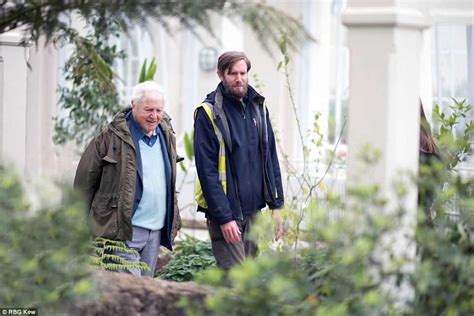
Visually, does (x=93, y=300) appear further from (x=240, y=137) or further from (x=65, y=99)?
(x=65, y=99)

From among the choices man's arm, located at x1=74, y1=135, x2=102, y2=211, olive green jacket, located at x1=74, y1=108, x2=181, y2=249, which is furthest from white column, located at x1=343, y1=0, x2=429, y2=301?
man's arm, located at x1=74, y1=135, x2=102, y2=211

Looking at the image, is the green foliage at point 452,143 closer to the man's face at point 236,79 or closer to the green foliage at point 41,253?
the man's face at point 236,79

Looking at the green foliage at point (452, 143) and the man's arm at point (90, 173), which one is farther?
the man's arm at point (90, 173)

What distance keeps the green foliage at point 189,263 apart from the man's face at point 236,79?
1171mm

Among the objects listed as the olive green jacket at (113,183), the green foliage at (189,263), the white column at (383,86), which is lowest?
the green foliage at (189,263)

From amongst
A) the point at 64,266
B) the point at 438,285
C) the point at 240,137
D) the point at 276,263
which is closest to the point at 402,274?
the point at 438,285

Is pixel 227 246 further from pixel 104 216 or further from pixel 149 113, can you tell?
pixel 149 113

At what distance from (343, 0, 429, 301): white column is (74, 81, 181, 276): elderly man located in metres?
2.40

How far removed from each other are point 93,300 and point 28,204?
17.6 inches

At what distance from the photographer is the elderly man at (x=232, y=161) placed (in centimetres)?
693

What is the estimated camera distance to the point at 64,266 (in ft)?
14.3

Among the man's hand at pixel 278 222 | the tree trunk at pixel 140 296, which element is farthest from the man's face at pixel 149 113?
the tree trunk at pixel 140 296

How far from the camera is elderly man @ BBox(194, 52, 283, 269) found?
693 cm

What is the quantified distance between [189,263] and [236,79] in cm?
140
